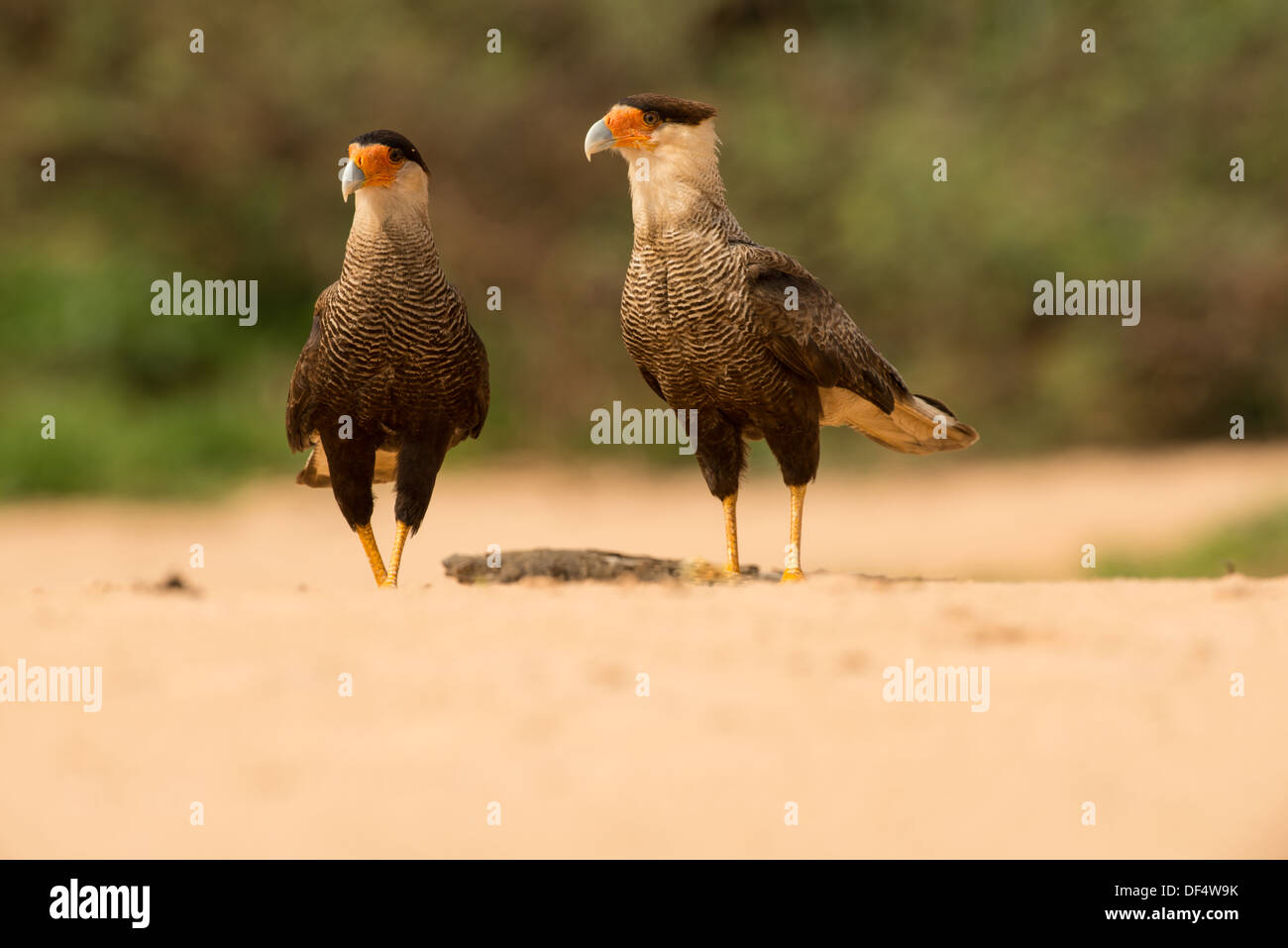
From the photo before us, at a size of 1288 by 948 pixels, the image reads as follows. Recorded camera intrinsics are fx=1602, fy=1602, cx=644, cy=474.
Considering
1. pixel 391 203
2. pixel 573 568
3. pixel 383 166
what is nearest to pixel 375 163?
pixel 383 166

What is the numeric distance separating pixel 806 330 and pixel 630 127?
0.96m

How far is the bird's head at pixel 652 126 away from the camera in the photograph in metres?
5.71

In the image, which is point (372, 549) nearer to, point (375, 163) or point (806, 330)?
point (375, 163)

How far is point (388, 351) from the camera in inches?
218

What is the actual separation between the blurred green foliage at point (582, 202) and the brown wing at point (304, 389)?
8.80 metres

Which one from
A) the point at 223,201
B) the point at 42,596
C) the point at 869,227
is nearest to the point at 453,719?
the point at 42,596

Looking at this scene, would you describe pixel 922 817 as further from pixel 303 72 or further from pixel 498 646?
pixel 303 72

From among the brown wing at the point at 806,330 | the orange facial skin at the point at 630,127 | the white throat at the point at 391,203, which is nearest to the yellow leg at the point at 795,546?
the brown wing at the point at 806,330

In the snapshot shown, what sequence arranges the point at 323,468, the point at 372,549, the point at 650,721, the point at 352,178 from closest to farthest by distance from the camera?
the point at 650,721, the point at 352,178, the point at 372,549, the point at 323,468

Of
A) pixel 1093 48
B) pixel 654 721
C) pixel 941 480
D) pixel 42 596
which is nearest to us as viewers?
pixel 654 721

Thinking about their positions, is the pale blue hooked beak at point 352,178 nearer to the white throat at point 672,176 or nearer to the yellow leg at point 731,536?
the white throat at point 672,176

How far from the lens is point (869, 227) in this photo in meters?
16.4

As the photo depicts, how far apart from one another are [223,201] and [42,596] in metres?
12.8

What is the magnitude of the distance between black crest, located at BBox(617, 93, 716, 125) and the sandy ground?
1.71m
